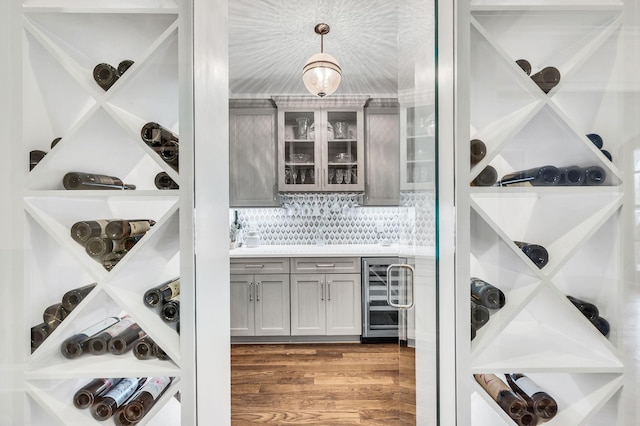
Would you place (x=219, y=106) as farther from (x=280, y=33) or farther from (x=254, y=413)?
(x=254, y=413)

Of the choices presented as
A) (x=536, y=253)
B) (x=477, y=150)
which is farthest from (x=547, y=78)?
(x=536, y=253)

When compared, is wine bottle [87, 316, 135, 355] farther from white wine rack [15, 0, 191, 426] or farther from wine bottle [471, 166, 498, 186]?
wine bottle [471, 166, 498, 186]

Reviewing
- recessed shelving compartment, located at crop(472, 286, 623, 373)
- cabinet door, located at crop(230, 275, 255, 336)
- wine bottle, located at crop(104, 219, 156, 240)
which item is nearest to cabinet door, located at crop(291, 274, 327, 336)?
cabinet door, located at crop(230, 275, 255, 336)

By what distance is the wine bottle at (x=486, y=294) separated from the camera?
2.21ft

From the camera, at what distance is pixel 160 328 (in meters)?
0.78

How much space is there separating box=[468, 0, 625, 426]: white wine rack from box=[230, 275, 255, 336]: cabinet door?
8.68 feet

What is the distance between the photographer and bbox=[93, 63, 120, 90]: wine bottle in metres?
0.75

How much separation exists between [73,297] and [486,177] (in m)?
1.03

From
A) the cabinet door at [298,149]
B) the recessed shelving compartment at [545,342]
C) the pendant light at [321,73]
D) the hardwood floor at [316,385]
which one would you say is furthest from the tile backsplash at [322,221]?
the recessed shelving compartment at [545,342]

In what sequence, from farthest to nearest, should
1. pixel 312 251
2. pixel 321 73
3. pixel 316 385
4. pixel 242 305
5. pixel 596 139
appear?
1. pixel 312 251
2. pixel 242 305
3. pixel 316 385
4. pixel 321 73
5. pixel 596 139

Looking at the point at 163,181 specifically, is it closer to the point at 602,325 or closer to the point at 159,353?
the point at 159,353

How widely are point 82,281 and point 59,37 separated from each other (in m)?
0.61

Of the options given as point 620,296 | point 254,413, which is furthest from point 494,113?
point 254,413

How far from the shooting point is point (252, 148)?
3.43m
